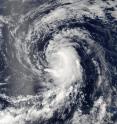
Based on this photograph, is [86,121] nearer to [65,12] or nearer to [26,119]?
[26,119]

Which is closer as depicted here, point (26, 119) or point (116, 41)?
point (26, 119)

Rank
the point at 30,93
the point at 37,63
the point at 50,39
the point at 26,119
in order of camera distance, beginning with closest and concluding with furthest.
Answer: the point at 26,119
the point at 30,93
the point at 37,63
the point at 50,39

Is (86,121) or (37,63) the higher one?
(37,63)

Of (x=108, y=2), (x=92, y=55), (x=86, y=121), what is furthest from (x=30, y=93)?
(x=108, y=2)


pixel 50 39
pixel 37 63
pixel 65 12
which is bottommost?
pixel 37 63

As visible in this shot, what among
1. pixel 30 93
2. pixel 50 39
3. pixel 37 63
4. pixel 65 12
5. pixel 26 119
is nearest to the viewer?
pixel 26 119

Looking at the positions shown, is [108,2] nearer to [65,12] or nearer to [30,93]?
[65,12]

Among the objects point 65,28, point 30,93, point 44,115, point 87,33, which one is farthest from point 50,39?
point 44,115
